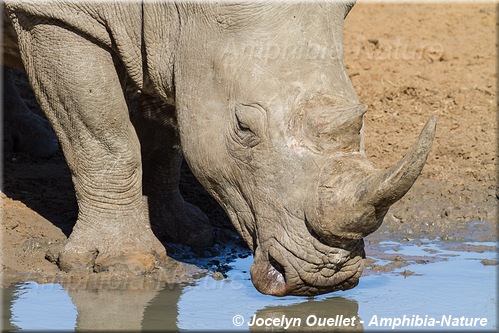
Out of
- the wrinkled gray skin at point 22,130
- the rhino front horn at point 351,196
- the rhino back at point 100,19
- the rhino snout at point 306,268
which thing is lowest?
the wrinkled gray skin at point 22,130

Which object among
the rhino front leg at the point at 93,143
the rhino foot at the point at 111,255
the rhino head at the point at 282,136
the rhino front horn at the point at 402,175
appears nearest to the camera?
the rhino front horn at the point at 402,175

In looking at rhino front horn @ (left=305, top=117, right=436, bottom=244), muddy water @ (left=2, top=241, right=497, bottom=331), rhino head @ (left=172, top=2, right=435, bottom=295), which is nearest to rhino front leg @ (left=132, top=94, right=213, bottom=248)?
muddy water @ (left=2, top=241, right=497, bottom=331)

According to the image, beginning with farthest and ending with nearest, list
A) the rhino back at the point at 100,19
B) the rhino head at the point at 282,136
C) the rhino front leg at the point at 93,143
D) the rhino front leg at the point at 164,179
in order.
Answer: the rhino front leg at the point at 164,179 → the rhino front leg at the point at 93,143 → the rhino back at the point at 100,19 → the rhino head at the point at 282,136

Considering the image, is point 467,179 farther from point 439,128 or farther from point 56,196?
point 56,196

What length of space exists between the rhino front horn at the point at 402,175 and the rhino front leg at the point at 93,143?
193cm

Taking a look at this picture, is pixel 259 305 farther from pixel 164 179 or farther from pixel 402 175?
pixel 164 179

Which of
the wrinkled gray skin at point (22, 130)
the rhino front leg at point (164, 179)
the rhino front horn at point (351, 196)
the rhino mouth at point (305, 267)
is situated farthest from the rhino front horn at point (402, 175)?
the wrinkled gray skin at point (22, 130)

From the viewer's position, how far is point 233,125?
19.6 feet

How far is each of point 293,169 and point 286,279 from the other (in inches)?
22.0

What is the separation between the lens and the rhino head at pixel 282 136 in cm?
559

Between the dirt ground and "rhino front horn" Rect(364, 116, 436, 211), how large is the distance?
189cm

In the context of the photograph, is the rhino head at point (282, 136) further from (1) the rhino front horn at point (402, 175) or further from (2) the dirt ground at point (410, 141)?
(2) the dirt ground at point (410, 141)

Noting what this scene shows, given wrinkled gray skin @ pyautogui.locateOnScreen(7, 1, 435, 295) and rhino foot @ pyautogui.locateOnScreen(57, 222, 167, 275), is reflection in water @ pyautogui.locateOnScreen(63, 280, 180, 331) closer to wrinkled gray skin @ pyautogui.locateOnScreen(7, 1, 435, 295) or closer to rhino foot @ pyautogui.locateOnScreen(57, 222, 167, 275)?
rhino foot @ pyautogui.locateOnScreen(57, 222, 167, 275)

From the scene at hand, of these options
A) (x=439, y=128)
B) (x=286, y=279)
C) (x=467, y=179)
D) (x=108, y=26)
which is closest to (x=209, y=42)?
(x=108, y=26)
